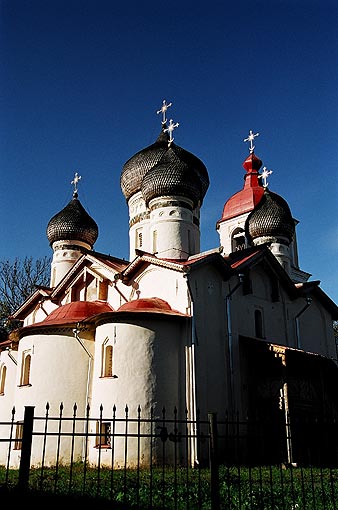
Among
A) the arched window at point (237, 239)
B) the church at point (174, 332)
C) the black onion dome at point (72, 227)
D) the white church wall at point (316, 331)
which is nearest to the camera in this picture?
the church at point (174, 332)

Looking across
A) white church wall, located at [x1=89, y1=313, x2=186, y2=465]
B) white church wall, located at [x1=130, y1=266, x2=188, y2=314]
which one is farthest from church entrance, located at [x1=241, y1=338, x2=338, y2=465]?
white church wall, located at [x1=89, y1=313, x2=186, y2=465]

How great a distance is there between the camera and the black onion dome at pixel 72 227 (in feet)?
67.4

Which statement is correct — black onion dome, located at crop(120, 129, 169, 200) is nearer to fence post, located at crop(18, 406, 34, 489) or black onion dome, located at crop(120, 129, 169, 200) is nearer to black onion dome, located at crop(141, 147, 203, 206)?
black onion dome, located at crop(141, 147, 203, 206)

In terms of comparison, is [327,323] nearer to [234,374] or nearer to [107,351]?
[234,374]

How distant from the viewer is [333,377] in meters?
15.4

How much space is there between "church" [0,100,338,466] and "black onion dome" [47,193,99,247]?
1.12 metres

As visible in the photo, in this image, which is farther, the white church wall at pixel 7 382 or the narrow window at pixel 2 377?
the narrow window at pixel 2 377

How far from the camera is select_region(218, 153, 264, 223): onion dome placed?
75.9ft

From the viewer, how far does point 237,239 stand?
23156mm

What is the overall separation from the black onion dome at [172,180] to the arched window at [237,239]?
5.64m

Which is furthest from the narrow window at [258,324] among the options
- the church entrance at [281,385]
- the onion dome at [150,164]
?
the onion dome at [150,164]

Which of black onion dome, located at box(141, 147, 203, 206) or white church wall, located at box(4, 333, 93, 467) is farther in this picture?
black onion dome, located at box(141, 147, 203, 206)

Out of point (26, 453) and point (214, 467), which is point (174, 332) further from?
point (26, 453)

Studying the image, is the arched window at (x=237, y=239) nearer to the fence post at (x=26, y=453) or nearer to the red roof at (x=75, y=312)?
the red roof at (x=75, y=312)
